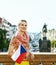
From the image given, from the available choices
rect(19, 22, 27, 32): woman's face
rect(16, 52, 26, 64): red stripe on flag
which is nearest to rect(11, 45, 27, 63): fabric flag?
rect(16, 52, 26, 64): red stripe on flag

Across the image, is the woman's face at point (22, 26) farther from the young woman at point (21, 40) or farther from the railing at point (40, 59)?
the railing at point (40, 59)

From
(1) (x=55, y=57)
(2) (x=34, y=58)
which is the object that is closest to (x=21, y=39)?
(2) (x=34, y=58)

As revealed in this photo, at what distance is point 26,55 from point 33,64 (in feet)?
0.34

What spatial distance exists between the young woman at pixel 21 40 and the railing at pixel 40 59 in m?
0.05

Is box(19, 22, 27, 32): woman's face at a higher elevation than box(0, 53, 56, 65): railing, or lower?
higher

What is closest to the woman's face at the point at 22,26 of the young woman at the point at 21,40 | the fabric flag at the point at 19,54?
the young woman at the point at 21,40

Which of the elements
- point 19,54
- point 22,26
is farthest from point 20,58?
point 22,26

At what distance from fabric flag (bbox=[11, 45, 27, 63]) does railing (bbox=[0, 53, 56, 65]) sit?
39mm

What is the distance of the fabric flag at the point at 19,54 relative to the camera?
168cm

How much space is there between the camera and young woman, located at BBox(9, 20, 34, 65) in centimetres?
177

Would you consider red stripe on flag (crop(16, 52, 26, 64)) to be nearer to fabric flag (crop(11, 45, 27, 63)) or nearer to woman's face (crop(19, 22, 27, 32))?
fabric flag (crop(11, 45, 27, 63))

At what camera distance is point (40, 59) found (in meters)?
1.71

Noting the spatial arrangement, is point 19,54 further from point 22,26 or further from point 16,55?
point 22,26

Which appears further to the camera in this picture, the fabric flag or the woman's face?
the woman's face
